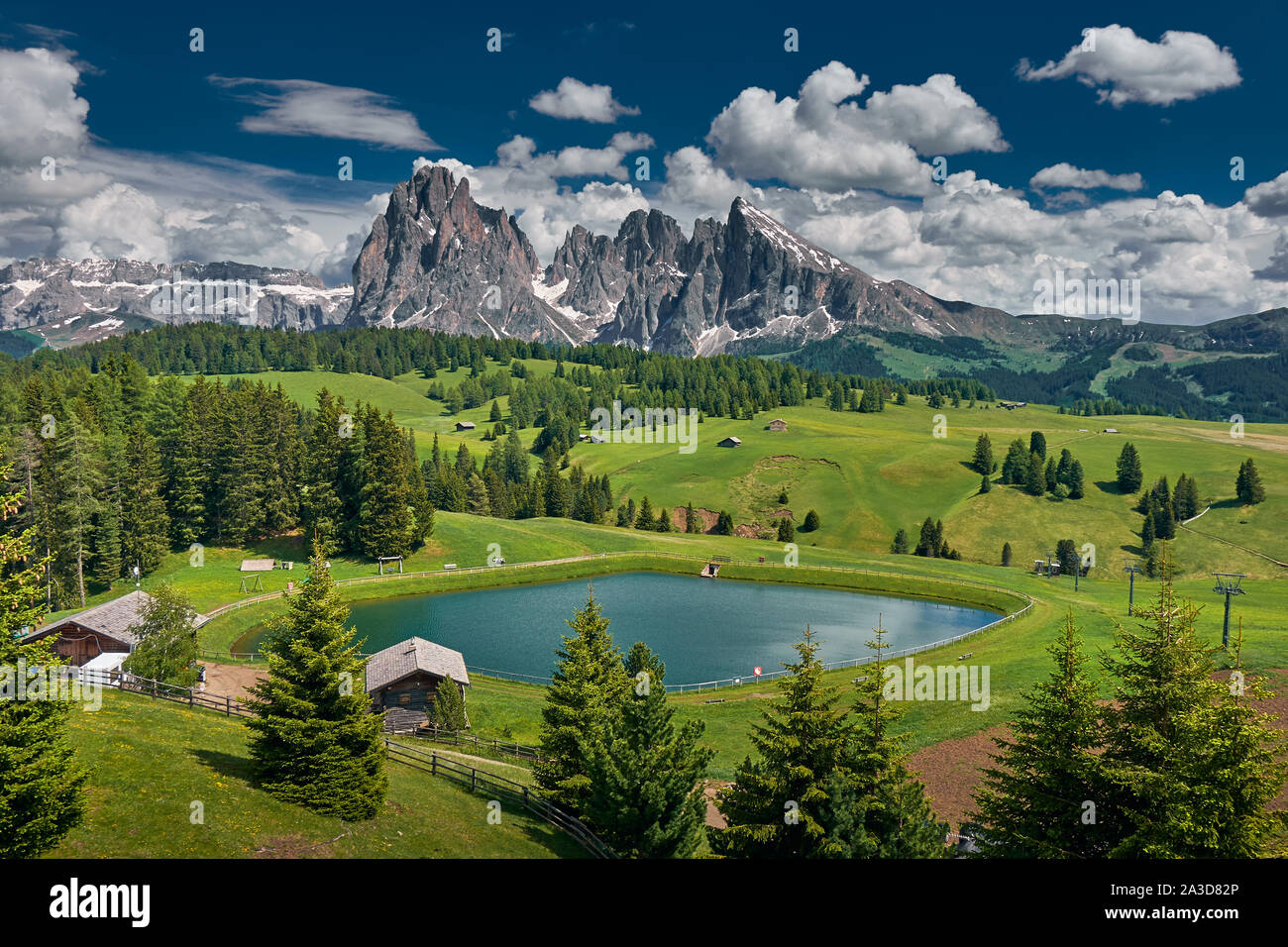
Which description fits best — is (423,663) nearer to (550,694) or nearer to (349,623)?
(550,694)

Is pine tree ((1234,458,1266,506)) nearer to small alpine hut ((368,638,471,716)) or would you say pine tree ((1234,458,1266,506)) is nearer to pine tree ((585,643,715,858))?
small alpine hut ((368,638,471,716))

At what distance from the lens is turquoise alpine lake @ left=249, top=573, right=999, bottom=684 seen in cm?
6875

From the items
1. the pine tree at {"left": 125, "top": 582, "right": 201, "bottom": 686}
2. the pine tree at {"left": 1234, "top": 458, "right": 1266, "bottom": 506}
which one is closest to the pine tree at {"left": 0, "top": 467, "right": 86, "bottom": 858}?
the pine tree at {"left": 125, "top": 582, "right": 201, "bottom": 686}

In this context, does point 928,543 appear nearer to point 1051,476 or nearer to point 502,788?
point 1051,476

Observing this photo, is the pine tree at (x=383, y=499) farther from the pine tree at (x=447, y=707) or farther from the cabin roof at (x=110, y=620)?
the pine tree at (x=447, y=707)

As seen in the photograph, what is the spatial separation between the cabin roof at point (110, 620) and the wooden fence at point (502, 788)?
2949cm

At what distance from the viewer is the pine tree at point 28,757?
A: 18438 millimetres

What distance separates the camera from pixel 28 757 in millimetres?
19047

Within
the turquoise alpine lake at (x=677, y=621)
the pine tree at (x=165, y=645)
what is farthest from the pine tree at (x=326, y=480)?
the pine tree at (x=165, y=645)

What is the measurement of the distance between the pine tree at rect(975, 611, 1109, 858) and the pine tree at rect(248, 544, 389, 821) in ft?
67.0

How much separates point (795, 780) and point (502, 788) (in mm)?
15565

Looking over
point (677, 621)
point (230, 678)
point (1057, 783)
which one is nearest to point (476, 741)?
point (230, 678)

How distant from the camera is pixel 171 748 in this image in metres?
28.8
